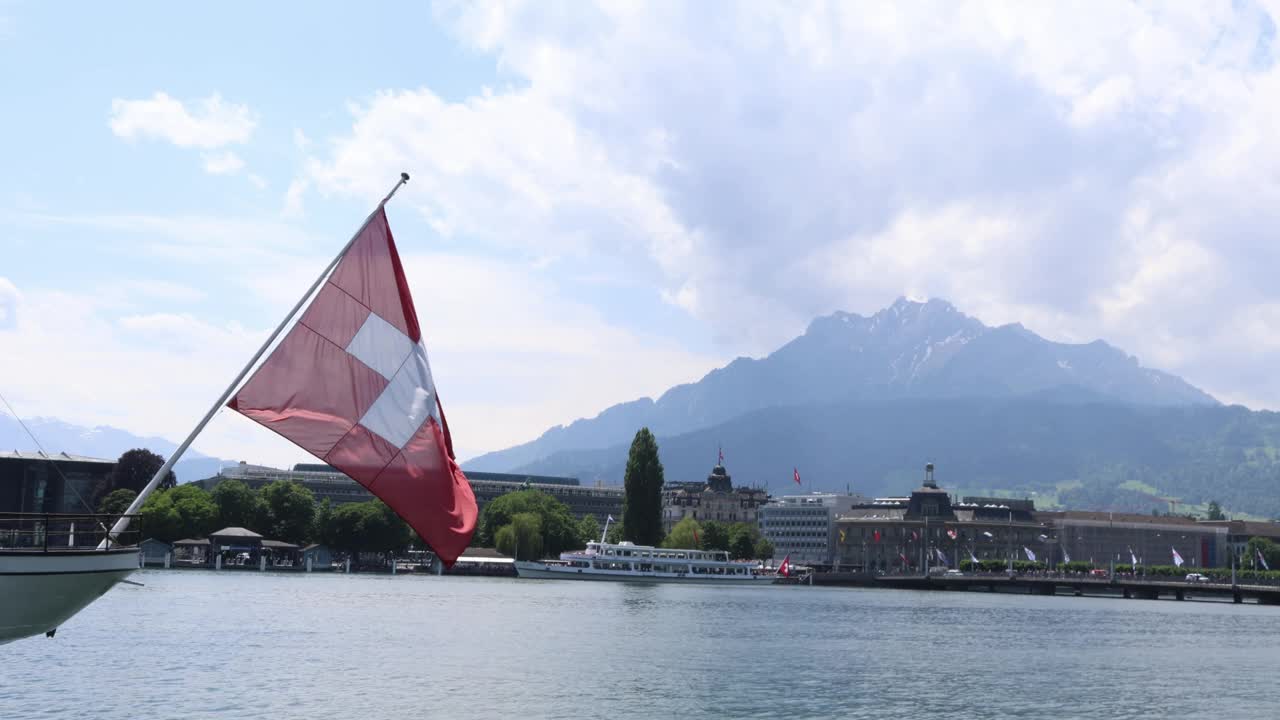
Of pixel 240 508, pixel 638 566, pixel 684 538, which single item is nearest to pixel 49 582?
pixel 638 566

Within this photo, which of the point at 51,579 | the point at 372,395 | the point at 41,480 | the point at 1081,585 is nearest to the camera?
Answer: the point at 372,395

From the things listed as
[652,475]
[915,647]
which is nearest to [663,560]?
[652,475]

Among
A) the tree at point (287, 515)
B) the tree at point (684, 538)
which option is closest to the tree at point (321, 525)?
the tree at point (287, 515)

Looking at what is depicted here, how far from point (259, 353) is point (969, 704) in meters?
32.2

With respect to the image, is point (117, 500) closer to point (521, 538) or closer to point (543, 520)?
point (521, 538)

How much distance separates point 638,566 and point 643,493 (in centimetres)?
922

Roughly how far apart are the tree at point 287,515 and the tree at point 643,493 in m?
40.6

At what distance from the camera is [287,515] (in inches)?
6737

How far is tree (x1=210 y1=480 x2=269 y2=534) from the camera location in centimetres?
16550

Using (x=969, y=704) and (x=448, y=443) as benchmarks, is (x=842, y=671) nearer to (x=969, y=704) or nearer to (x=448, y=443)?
(x=969, y=704)

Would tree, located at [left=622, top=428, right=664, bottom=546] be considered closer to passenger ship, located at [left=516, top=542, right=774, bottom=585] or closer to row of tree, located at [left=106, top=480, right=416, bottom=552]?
passenger ship, located at [left=516, top=542, right=774, bottom=585]

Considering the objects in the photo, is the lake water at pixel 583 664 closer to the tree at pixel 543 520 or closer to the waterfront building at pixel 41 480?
the tree at pixel 543 520

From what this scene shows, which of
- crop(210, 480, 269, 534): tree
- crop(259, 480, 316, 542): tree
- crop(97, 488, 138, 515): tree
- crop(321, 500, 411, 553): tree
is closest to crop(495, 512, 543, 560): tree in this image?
crop(321, 500, 411, 553): tree

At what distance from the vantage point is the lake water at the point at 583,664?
1543 inches
